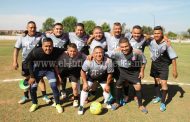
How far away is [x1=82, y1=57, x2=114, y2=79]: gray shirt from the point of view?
21.4 ft

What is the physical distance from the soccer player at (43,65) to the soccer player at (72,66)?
0.27 meters

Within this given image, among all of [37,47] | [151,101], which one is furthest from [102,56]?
[151,101]

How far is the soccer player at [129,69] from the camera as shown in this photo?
6602mm

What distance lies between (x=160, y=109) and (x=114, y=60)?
1.84m

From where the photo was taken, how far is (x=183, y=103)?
729 cm

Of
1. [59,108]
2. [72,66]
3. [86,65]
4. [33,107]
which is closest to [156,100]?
[86,65]

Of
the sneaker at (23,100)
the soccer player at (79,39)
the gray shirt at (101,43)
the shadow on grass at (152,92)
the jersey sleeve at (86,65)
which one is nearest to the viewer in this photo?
the jersey sleeve at (86,65)

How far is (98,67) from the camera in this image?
259 inches

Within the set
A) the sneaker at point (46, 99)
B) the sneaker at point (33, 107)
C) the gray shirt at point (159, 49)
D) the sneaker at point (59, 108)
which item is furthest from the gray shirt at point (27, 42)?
the gray shirt at point (159, 49)

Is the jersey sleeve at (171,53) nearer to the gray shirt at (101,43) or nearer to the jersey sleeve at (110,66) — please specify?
the jersey sleeve at (110,66)

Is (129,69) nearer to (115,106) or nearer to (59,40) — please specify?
(115,106)

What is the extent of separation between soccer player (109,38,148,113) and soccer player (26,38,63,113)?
1.58 meters

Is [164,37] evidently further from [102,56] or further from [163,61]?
[102,56]

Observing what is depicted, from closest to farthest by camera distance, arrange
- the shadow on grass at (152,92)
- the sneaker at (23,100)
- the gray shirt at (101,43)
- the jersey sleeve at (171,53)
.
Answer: the jersey sleeve at (171,53), the sneaker at (23,100), the gray shirt at (101,43), the shadow on grass at (152,92)
